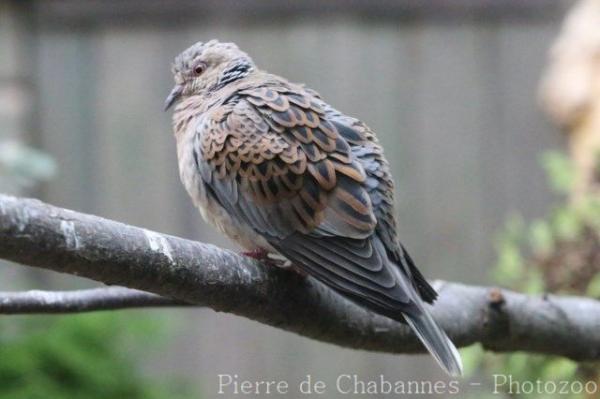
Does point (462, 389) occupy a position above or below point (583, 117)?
below

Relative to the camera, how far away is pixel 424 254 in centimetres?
538

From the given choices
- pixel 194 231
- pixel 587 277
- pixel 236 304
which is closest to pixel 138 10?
pixel 194 231

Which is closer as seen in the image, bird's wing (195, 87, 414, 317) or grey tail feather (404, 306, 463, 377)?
grey tail feather (404, 306, 463, 377)

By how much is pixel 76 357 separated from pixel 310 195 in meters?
1.94

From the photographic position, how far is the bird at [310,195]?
2477mm

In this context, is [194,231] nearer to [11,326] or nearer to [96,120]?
[96,120]

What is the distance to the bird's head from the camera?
332 centimetres

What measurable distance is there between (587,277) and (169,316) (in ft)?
7.16

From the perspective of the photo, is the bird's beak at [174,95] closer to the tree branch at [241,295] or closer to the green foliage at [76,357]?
the tree branch at [241,295]

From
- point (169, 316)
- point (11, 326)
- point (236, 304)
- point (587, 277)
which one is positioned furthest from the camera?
point (169, 316)

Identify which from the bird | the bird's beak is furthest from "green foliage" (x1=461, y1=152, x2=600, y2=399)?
the bird's beak

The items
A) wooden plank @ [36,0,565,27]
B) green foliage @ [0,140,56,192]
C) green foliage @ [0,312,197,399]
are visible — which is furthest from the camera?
wooden plank @ [36,0,565,27]

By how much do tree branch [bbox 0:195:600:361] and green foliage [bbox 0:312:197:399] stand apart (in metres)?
1.62

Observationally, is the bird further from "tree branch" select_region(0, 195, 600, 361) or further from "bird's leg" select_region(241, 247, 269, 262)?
"tree branch" select_region(0, 195, 600, 361)
